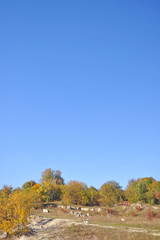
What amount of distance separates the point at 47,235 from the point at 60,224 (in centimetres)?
379

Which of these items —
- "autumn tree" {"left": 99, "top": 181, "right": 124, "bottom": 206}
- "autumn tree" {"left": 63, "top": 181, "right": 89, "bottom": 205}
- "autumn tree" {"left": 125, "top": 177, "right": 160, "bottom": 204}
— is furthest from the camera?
"autumn tree" {"left": 125, "top": 177, "right": 160, "bottom": 204}

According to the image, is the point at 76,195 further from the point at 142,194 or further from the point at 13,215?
the point at 13,215

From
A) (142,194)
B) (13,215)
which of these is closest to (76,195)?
(142,194)

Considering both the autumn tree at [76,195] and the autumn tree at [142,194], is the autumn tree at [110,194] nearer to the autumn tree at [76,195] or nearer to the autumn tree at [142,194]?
the autumn tree at [142,194]

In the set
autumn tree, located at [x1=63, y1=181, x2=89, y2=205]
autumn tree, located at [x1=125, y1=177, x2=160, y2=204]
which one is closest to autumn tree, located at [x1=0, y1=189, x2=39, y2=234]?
autumn tree, located at [x1=63, y1=181, x2=89, y2=205]

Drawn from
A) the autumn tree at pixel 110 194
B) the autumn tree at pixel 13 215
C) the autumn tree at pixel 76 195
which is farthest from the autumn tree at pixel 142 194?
the autumn tree at pixel 13 215

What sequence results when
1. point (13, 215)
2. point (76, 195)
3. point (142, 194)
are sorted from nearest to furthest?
point (13, 215), point (76, 195), point (142, 194)

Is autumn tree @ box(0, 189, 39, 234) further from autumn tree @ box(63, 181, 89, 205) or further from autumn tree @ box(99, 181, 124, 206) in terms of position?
autumn tree @ box(99, 181, 124, 206)

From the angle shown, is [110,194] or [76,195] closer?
[76,195]

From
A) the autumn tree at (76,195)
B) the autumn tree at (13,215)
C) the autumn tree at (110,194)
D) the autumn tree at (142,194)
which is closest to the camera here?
the autumn tree at (13,215)

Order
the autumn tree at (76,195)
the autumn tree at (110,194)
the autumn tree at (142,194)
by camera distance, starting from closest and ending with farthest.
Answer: the autumn tree at (76,195), the autumn tree at (110,194), the autumn tree at (142,194)

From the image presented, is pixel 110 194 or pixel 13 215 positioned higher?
pixel 110 194

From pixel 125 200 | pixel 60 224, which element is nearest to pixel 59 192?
pixel 125 200

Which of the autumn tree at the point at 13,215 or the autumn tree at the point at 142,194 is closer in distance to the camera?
the autumn tree at the point at 13,215
